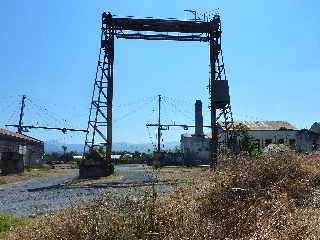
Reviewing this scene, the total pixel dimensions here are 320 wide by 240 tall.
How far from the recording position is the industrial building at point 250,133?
61500mm

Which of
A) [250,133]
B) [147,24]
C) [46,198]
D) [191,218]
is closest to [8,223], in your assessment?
[191,218]

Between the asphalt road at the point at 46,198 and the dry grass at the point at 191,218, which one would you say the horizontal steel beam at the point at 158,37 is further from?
the dry grass at the point at 191,218

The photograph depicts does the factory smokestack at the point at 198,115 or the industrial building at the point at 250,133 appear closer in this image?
the industrial building at the point at 250,133

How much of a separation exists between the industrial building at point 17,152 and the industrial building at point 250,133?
1645 centimetres

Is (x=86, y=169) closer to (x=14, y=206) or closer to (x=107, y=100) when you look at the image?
(x=107, y=100)

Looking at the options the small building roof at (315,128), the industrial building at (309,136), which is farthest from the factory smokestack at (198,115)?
the small building roof at (315,128)

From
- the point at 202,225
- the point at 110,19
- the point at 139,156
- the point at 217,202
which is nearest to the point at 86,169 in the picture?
the point at 110,19

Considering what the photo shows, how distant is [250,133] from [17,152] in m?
30.2

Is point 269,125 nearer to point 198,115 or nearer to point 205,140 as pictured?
point 205,140

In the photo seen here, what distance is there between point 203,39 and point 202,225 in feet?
87.0

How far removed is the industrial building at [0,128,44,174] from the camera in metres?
37.1

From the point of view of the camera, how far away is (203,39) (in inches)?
1233

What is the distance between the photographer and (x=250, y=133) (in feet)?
200

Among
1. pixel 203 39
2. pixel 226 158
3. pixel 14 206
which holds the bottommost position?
pixel 14 206
